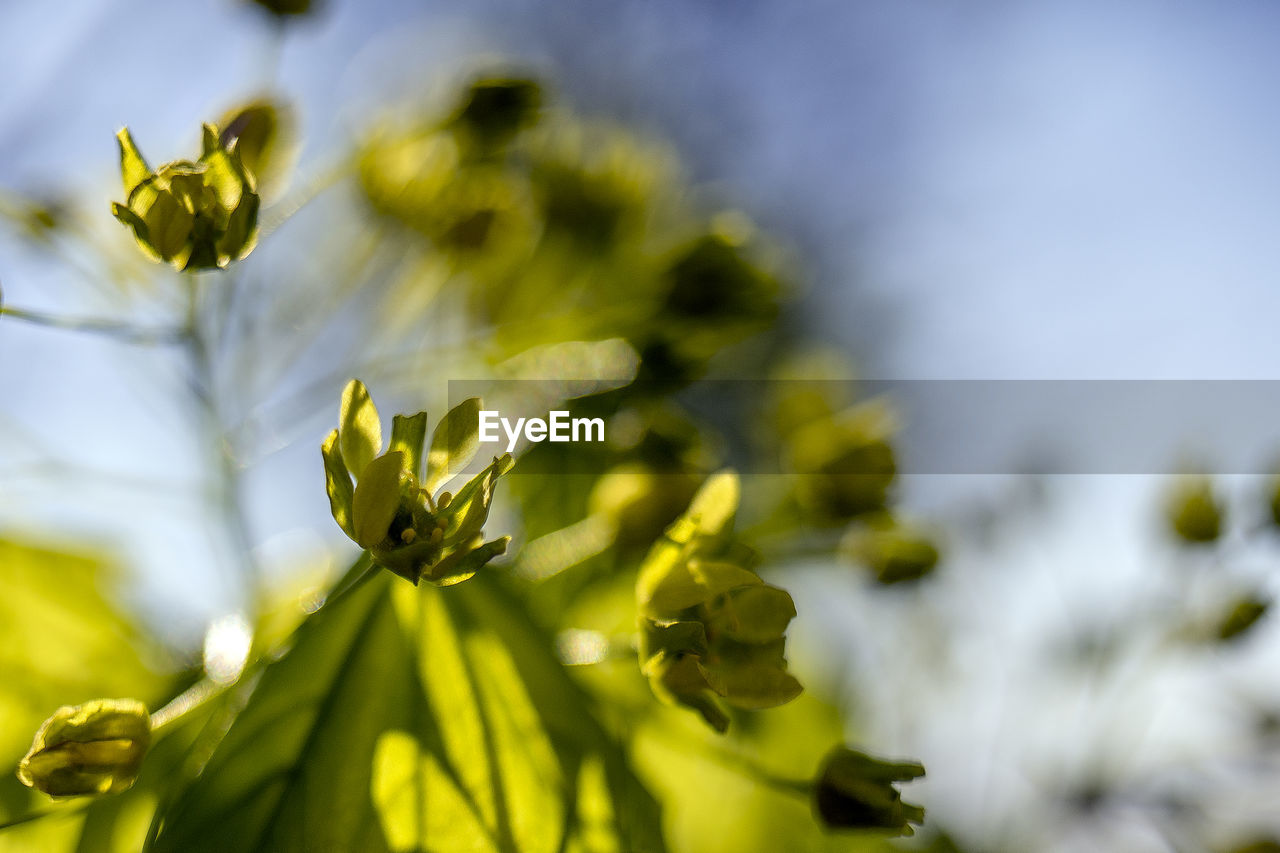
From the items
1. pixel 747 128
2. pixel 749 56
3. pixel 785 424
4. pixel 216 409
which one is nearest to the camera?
pixel 216 409

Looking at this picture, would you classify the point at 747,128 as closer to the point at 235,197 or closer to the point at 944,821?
the point at 944,821

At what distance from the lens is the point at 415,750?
45cm

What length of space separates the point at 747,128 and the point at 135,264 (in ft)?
7.53

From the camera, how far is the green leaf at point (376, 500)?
1.34 ft

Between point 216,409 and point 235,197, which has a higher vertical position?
point 235,197

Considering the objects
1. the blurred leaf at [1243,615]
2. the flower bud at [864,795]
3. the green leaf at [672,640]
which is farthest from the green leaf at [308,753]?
the blurred leaf at [1243,615]

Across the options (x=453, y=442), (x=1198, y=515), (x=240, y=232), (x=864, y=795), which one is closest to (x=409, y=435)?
(x=453, y=442)

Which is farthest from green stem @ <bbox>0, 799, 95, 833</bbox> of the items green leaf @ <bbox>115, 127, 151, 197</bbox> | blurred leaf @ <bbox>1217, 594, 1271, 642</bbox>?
blurred leaf @ <bbox>1217, 594, 1271, 642</bbox>

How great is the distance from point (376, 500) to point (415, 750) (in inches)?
5.1

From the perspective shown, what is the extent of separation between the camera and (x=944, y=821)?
0.90 m

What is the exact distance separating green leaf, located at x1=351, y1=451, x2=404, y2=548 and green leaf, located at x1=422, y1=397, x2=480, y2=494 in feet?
0.08

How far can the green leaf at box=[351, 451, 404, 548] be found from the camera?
0.41 meters

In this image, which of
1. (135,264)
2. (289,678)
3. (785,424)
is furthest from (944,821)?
(135,264)

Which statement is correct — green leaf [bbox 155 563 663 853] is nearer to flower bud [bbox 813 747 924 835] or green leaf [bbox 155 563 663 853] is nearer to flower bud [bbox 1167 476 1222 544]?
flower bud [bbox 813 747 924 835]
